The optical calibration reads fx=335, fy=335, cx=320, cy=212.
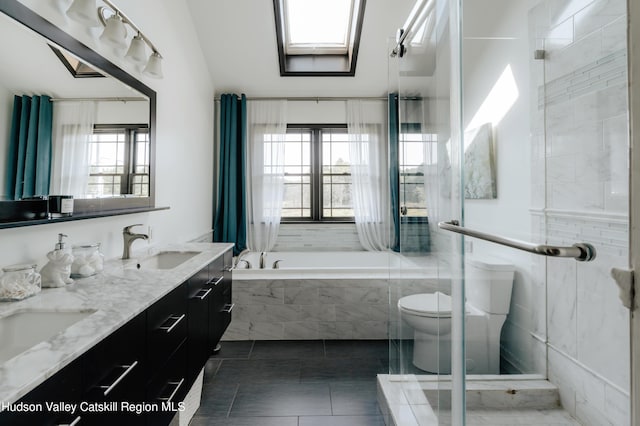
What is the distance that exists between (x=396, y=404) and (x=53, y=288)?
1559 millimetres

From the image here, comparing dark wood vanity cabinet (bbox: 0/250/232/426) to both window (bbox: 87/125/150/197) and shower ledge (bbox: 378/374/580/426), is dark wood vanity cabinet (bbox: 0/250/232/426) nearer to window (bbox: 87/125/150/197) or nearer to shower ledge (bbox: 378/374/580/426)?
window (bbox: 87/125/150/197)

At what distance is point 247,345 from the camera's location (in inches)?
101

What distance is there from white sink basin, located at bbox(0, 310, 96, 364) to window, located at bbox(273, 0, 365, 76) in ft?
9.91

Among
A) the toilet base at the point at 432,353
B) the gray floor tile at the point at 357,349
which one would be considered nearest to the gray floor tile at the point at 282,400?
the gray floor tile at the point at 357,349

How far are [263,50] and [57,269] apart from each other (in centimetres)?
287

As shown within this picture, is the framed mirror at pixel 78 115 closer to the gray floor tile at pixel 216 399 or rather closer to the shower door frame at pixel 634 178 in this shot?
the gray floor tile at pixel 216 399

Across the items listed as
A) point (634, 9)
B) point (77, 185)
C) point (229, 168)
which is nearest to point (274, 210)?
point (229, 168)

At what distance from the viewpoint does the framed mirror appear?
45.8 inches

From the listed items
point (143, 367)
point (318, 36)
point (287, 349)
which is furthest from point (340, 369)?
point (318, 36)

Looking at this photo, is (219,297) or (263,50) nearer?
(219,297)

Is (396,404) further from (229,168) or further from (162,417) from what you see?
(229,168)

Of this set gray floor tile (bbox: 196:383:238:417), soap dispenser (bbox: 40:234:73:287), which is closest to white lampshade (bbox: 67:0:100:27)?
soap dispenser (bbox: 40:234:73:287)

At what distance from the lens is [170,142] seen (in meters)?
2.57

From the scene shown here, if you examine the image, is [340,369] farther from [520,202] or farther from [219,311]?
[520,202]
